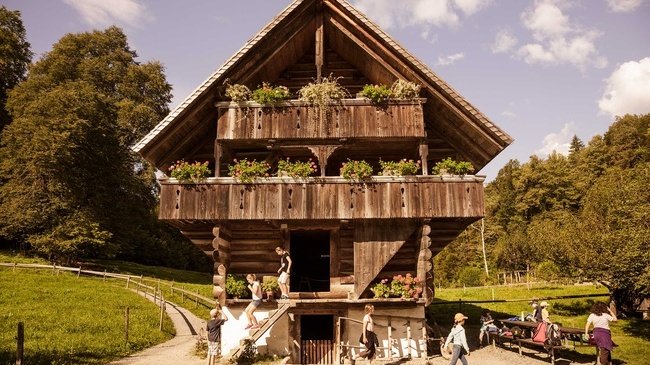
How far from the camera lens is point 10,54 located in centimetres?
4322

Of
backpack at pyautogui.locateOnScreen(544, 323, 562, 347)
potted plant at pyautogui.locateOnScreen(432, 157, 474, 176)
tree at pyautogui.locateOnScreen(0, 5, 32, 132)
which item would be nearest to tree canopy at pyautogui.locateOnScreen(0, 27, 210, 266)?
tree at pyautogui.locateOnScreen(0, 5, 32, 132)

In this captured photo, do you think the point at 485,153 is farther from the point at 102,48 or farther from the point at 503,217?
the point at 503,217

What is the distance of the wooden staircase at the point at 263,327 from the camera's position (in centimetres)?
1429

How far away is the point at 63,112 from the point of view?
118 feet

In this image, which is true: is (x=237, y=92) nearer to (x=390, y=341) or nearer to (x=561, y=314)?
(x=390, y=341)

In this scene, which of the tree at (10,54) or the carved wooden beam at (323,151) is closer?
the carved wooden beam at (323,151)

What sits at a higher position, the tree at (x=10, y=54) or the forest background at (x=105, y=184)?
the tree at (x=10, y=54)

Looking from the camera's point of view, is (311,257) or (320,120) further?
(311,257)

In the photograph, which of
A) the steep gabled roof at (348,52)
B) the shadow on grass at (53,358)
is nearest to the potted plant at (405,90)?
the steep gabled roof at (348,52)

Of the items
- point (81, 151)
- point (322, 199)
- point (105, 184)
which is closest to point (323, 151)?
point (322, 199)

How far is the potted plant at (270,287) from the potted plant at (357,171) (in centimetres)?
439

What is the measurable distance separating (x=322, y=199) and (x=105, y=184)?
3017 centimetres


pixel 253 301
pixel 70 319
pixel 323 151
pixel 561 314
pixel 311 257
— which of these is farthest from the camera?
pixel 561 314

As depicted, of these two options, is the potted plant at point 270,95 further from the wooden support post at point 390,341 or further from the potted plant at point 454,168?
the wooden support post at point 390,341
